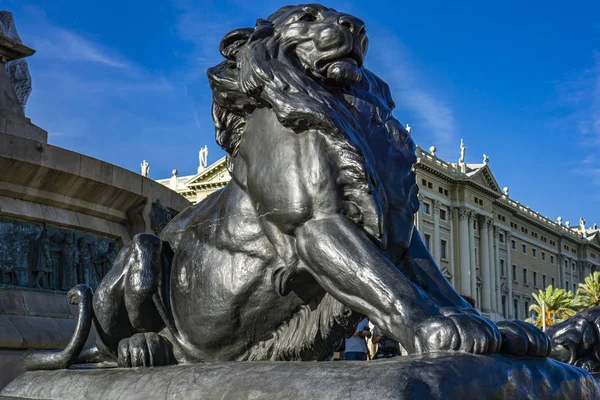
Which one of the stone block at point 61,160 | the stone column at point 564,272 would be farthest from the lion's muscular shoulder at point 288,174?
the stone column at point 564,272

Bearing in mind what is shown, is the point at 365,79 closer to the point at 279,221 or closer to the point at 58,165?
the point at 279,221

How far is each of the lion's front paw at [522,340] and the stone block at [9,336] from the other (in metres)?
3.72

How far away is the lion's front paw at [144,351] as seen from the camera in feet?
7.30

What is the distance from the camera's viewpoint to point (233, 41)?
2.22m

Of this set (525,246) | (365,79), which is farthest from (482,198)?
(365,79)

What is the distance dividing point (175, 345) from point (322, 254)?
68cm

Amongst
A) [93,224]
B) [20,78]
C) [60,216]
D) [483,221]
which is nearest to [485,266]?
[483,221]

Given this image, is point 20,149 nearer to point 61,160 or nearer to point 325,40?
point 61,160

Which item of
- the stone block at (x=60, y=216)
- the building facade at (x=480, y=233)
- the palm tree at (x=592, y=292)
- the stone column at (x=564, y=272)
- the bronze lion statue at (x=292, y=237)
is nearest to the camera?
the bronze lion statue at (x=292, y=237)

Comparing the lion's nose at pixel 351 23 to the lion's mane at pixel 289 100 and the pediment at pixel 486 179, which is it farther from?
the pediment at pixel 486 179

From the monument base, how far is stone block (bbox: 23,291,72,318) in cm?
364

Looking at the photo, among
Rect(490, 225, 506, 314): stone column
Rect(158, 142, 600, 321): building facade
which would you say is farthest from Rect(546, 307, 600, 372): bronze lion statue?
Rect(490, 225, 506, 314): stone column

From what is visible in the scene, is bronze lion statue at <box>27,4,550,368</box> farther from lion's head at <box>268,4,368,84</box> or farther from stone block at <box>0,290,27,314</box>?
stone block at <box>0,290,27,314</box>

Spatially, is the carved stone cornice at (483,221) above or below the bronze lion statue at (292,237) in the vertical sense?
above
